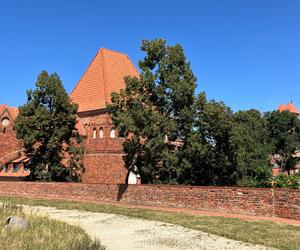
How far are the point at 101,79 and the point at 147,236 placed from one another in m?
34.1

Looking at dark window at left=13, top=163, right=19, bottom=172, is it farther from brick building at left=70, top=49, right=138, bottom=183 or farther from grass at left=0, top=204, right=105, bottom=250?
grass at left=0, top=204, right=105, bottom=250

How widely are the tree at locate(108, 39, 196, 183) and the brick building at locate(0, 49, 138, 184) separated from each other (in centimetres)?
607

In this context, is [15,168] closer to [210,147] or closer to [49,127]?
[49,127]

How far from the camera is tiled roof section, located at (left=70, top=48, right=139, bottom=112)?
43.3 m

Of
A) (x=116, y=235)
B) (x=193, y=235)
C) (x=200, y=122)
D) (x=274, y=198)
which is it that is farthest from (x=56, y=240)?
(x=200, y=122)

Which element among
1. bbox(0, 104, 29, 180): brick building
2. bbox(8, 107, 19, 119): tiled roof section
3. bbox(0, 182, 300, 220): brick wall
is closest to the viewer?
bbox(0, 182, 300, 220): brick wall

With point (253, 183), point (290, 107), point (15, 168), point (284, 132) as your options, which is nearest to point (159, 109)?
point (253, 183)

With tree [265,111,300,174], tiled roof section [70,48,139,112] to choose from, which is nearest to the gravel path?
A: tiled roof section [70,48,139,112]

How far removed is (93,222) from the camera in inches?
567

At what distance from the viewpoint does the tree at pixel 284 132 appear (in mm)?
61531

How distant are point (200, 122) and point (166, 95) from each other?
7.98ft

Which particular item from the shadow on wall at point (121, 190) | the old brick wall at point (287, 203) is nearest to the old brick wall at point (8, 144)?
the shadow on wall at point (121, 190)

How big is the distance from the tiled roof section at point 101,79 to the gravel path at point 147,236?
92.2 feet

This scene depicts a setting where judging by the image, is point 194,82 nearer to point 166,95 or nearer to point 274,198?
point 166,95
